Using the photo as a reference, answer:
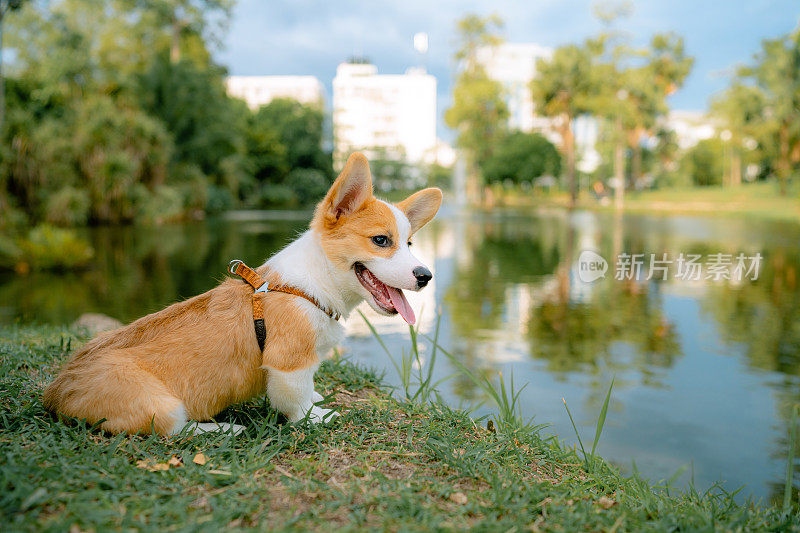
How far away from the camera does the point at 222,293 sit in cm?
304

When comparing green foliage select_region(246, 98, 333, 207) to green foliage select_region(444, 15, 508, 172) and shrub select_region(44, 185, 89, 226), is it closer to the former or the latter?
green foliage select_region(444, 15, 508, 172)

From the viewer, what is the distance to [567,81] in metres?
48.2

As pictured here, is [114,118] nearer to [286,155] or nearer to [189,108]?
[189,108]

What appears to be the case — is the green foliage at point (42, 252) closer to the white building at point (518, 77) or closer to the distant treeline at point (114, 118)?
the distant treeline at point (114, 118)

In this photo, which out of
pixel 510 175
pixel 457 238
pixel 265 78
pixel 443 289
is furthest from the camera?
pixel 265 78

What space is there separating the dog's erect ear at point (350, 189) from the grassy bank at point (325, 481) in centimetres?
112

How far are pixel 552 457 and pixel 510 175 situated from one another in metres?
56.0

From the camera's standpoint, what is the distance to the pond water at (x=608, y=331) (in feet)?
15.7

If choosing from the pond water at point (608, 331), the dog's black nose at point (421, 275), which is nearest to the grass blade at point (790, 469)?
the pond water at point (608, 331)

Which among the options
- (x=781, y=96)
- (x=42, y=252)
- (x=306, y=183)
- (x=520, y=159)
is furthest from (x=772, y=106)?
(x=42, y=252)

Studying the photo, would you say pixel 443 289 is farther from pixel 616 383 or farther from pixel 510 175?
pixel 510 175

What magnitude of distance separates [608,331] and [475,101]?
49812mm

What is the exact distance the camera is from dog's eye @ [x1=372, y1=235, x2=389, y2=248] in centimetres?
282

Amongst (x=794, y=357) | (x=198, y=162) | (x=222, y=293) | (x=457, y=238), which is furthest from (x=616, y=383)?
(x=198, y=162)
